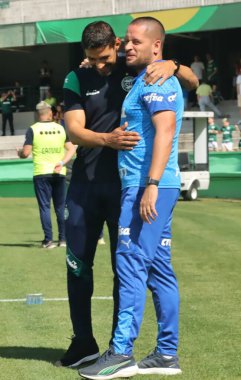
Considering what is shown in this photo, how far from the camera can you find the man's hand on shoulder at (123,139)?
18.5 feet

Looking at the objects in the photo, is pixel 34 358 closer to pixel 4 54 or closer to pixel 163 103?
pixel 163 103

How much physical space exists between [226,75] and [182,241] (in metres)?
23.8

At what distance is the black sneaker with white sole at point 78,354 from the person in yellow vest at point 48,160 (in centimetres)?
723

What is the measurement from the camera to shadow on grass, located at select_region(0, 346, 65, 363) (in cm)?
651

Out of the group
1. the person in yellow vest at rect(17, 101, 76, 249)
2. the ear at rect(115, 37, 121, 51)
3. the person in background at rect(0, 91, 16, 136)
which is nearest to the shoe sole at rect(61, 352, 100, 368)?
the ear at rect(115, 37, 121, 51)

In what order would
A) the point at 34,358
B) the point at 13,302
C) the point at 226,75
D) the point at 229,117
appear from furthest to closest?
the point at 226,75 < the point at 229,117 < the point at 13,302 < the point at 34,358

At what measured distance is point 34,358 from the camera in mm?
6465

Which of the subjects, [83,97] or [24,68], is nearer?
[83,97]

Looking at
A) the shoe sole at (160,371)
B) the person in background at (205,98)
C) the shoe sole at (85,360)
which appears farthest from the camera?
the person in background at (205,98)

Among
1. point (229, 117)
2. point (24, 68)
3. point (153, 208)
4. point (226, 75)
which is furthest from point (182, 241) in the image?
point (24, 68)

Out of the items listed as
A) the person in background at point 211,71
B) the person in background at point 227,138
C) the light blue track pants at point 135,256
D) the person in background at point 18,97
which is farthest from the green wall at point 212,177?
the light blue track pants at point 135,256

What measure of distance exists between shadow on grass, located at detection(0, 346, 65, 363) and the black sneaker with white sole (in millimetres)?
178

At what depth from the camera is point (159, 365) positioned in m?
5.89

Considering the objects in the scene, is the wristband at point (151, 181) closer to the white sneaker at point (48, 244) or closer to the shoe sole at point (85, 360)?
the shoe sole at point (85, 360)
